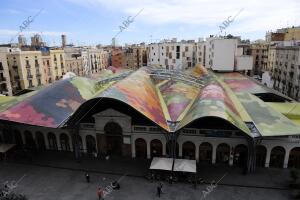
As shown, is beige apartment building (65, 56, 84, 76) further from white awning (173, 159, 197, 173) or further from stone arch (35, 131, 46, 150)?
white awning (173, 159, 197, 173)

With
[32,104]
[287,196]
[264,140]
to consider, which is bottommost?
[287,196]

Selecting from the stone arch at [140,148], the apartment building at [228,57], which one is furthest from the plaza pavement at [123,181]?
the apartment building at [228,57]

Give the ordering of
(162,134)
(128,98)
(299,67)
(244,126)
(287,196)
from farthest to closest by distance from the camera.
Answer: (299,67), (162,134), (128,98), (244,126), (287,196)

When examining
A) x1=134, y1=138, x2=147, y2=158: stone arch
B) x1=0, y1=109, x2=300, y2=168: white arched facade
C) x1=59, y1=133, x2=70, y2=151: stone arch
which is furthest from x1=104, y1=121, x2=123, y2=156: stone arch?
Answer: x1=59, y1=133, x2=70, y2=151: stone arch

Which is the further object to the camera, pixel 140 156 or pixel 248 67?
pixel 248 67

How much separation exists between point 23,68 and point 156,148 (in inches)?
2097

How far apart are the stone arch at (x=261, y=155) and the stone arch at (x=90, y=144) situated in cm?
2502

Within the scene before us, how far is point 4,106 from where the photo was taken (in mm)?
43719

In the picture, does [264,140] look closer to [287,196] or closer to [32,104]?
[287,196]

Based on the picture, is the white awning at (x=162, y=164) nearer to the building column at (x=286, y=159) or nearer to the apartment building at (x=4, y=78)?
the building column at (x=286, y=159)

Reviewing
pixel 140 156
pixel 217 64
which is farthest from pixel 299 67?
pixel 140 156

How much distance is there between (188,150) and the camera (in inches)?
1535

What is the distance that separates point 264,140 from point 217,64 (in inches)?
1984

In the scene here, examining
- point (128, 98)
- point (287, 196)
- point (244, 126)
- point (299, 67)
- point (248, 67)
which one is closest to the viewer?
point (287, 196)
